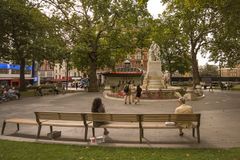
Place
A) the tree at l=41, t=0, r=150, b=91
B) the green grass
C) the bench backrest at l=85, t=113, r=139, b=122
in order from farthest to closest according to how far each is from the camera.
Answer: the tree at l=41, t=0, r=150, b=91, the bench backrest at l=85, t=113, r=139, b=122, the green grass

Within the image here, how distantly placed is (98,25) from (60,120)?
115 feet

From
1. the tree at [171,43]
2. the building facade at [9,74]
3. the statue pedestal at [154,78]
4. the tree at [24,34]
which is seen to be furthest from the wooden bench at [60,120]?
the building facade at [9,74]

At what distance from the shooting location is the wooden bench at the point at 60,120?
37.7 ft

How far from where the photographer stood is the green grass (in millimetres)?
8625

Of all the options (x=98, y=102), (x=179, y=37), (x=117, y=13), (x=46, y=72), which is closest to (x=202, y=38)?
(x=179, y=37)

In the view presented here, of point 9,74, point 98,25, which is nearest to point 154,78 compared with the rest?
point 98,25

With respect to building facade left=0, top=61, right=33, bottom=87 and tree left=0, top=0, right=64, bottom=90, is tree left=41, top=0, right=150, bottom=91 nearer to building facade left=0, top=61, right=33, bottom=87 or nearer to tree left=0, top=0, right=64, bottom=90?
tree left=0, top=0, right=64, bottom=90

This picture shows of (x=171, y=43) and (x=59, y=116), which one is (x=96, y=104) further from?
(x=171, y=43)

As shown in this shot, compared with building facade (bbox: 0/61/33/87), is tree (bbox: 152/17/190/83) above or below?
above

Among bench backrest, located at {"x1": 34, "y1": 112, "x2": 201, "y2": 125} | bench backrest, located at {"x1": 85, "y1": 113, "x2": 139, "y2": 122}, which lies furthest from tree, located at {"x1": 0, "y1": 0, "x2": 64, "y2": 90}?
bench backrest, located at {"x1": 85, "y1": 113, "x2": 139, "y2": 122}

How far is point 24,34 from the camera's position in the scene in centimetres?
3981

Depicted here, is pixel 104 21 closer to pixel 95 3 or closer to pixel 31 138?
pixel 95 3

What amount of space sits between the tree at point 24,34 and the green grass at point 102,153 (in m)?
29.5

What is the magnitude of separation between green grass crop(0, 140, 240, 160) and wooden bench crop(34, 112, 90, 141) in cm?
146
